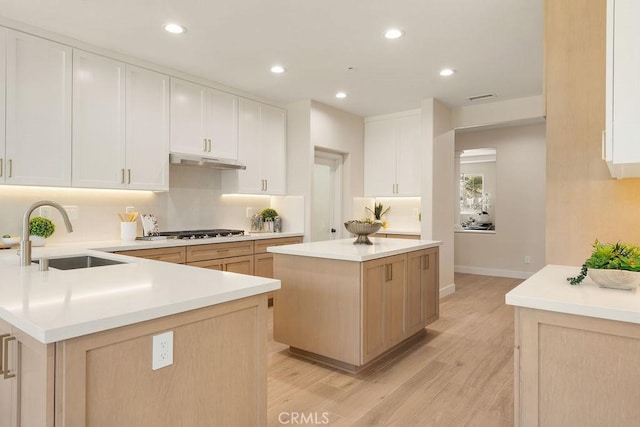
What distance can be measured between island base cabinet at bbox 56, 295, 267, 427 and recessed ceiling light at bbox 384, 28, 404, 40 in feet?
8.27

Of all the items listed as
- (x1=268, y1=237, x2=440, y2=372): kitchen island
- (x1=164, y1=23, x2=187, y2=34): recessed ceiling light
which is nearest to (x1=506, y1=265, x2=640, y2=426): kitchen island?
(x1=268, y1=237, x2=440, y2=372): kitchen island

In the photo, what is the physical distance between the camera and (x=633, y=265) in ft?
4.84

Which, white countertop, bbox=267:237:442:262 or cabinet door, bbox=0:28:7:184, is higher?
cabinet door, bbox=0:28:7:184

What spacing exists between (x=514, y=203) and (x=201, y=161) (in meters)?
5.32

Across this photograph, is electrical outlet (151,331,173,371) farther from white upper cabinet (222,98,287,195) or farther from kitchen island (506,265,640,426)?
white upper cabinet (222,98,287,195)

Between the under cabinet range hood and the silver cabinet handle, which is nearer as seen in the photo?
the silver cabinet handle

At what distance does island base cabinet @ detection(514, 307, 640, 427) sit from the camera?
4.07 feet

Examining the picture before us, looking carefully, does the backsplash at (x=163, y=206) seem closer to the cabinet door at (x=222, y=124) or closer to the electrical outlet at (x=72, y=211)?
the electrical outlet at (x=72, y=211)

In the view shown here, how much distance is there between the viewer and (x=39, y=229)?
3129 mm

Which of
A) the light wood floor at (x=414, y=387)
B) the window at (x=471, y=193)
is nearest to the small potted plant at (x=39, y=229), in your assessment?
the light wood floor at (x=414, y=387)

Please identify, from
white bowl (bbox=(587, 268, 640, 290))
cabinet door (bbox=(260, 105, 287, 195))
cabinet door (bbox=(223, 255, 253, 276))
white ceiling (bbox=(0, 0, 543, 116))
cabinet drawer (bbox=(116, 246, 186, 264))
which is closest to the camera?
white bowl (bbox=(587, 268, 640, 290))

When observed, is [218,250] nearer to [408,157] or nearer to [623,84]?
[408,157]

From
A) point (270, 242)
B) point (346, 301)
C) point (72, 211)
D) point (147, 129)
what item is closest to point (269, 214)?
point (270, 242)

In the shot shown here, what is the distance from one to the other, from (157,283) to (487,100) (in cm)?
484
